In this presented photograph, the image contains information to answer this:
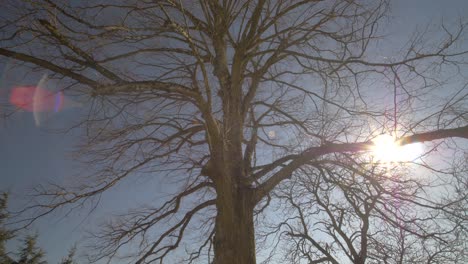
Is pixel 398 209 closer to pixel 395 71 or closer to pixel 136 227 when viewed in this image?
pixel 395 71

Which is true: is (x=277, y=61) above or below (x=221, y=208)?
above

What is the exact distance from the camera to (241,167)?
469 centimetres

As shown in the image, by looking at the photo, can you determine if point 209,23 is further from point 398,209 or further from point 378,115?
point 398,209

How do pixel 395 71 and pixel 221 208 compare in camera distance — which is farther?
pixel 395 71

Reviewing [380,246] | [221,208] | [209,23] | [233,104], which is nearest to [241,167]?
[221,208]

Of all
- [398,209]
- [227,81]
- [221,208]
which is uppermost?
[227,81]

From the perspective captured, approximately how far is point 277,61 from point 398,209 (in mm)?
3403

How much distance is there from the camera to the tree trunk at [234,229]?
3834 millimetres

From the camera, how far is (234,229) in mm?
3975

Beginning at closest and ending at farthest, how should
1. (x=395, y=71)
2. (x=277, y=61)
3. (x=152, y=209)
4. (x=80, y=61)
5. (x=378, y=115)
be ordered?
(x=80, y=61) → (x=395, y=71) → (x=378, y=115) → (x=152, y=209) → (x=277, y=61)

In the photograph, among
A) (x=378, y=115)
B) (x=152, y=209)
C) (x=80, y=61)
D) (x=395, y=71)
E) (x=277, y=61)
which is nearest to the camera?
(x=80, y=61)

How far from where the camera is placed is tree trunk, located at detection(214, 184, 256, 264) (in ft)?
12.6

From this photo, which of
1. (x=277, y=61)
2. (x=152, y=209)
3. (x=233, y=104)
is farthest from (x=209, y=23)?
(x=152, y=209)

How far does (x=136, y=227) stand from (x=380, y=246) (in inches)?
171
